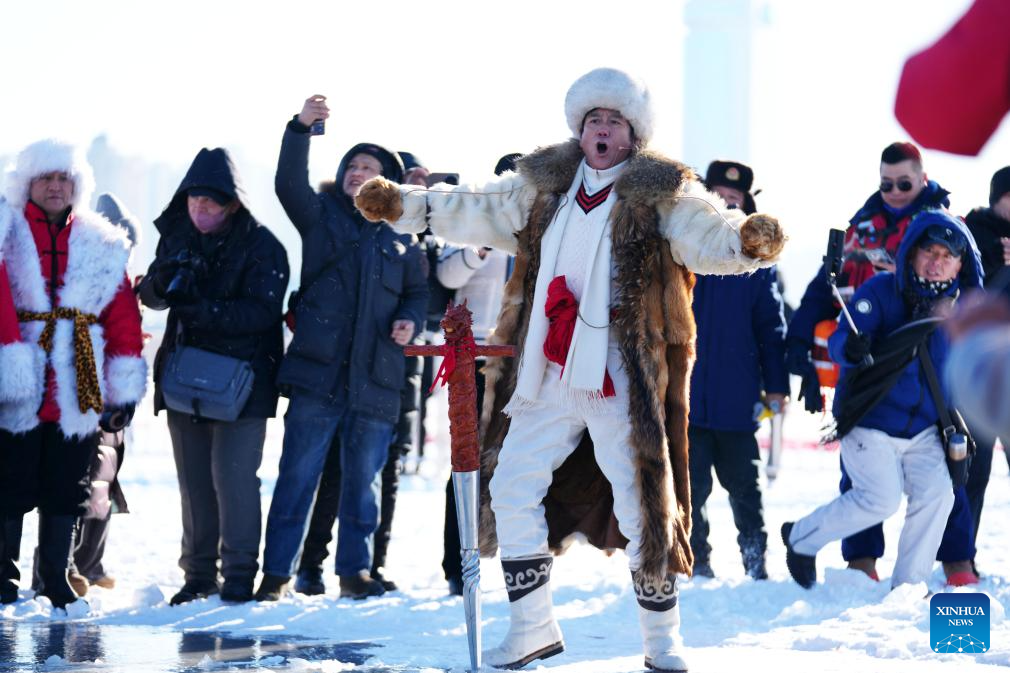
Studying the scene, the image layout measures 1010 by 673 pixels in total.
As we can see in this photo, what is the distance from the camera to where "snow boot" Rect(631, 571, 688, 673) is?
16.8 ft

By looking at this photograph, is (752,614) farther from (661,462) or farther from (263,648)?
(263,648)

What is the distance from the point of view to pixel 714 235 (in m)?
5.08

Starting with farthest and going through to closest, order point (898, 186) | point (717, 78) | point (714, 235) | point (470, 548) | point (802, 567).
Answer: point (717, 78) < point (898, 186) < point (802, 567) < point (714, 235) < point (470, 548)

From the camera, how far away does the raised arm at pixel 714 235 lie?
4934 mm

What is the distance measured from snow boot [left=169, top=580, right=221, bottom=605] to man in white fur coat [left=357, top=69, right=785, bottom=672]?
1.97 metres

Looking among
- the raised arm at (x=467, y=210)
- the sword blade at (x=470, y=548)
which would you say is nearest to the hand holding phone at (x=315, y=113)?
the raised arm at (x=467, y=210)

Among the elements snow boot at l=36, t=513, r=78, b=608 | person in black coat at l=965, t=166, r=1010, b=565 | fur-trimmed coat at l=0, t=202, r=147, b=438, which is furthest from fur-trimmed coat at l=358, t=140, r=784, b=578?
person in black coat at l=965, t=166, r=1010, b=565

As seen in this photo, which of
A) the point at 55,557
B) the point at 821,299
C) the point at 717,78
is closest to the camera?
the point at 55,557

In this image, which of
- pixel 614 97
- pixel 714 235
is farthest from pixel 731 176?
pixel 714 235

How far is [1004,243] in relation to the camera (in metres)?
7.62

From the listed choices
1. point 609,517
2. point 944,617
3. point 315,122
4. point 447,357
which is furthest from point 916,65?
point 315,122

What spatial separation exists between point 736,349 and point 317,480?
87.9 inches

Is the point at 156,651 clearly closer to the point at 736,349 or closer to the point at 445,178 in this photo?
the point at 445,178

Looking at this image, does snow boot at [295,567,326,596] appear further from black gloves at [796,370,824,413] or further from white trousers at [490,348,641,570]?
black gloves at [796,370,824,413]
